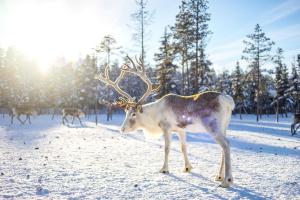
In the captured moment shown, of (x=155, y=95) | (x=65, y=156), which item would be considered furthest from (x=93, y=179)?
(x=155, y=95)

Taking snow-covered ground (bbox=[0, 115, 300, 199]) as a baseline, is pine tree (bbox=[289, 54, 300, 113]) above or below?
above

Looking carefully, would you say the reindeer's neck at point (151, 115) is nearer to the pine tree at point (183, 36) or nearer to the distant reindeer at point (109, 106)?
the distant reindeer at point (109, 106)

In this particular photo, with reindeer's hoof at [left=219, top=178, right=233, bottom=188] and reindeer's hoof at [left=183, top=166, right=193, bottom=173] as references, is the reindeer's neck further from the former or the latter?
reindeer's hoof at [left=219, top=178, right=233, bottom=188]

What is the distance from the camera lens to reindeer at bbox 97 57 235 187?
7488mm

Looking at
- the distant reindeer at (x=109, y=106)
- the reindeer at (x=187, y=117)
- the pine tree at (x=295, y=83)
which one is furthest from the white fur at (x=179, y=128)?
the pine tree at (x=295, y=83)

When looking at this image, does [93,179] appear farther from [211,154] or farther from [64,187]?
[211,154]

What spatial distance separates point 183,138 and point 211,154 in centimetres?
310

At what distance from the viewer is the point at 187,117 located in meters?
8.16

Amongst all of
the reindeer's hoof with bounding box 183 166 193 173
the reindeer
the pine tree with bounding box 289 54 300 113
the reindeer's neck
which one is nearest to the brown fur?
the reindeer

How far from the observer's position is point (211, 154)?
1170cm

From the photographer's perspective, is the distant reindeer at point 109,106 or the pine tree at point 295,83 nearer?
the distant reindeer at point 109,106

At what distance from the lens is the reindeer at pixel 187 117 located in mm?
7488

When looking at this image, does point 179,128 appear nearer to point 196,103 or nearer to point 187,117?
point 187,117

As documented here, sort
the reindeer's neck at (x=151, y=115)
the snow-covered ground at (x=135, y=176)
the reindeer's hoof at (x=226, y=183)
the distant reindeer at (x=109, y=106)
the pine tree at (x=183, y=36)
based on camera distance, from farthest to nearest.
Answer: the pine tree at (x=183, y=36)
the distant reindeer at (x=109, y=106)
the reindeer's neck at (x=151, y=115)
the reindeer's hoof at (x=226, y=183)
the snow-covered ground at (x=135, y=176)
